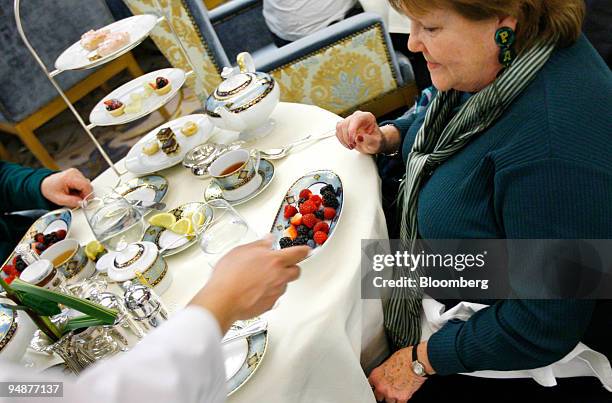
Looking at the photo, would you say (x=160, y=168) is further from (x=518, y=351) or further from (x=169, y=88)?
(x=518, y=351)

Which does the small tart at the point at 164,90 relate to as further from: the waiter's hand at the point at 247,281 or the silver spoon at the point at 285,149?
the waiter's hand at the point at 247,281

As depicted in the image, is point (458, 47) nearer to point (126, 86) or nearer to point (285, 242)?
point (285, 242)

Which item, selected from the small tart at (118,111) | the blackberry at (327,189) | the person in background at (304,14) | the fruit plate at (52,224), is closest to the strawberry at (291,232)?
the blackberry at (327,189)

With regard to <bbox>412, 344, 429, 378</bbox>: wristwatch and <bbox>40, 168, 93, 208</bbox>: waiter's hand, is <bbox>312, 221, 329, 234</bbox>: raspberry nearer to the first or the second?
<bbox>412, 344, 429, 378</bbox>: wristwatch

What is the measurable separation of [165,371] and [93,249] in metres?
0.68

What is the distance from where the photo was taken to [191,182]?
1.40 m

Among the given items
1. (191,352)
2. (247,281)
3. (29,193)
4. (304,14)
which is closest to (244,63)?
(29,193)

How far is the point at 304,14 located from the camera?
106 inches

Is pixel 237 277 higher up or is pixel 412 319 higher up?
pixel 237 277

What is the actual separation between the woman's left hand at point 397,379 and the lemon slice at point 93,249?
2.32 ft

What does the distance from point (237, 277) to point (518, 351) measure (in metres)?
0.54

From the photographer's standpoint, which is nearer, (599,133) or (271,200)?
(599,133)

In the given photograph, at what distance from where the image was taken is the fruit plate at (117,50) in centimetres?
147

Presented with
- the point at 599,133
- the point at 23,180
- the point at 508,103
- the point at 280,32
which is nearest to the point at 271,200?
the point at 508,103
